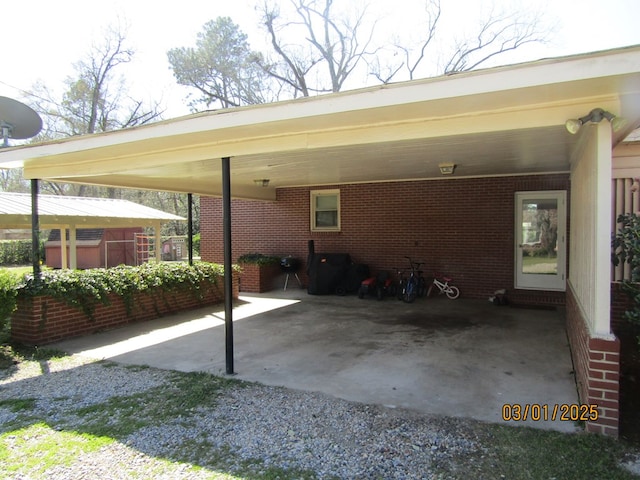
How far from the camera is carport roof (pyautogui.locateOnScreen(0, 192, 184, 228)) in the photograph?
9984 mm

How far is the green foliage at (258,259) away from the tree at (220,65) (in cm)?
1040

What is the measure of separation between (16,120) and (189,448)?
208 inches

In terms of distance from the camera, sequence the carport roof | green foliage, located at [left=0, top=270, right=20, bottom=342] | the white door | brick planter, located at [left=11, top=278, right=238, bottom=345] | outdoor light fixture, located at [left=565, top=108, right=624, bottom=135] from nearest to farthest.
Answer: outdoor light fixture, located at [left=565, top=108, right=624, bottom=135] < green foliage, located at [left=0, top=270, right=20, bottom=342] < brick planter, located at [left=11, top=278, right=238, bottom=345] < the white door < the carport roof

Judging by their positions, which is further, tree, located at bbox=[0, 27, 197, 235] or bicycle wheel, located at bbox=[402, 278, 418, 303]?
tree, located at bbox=[0, 27, 197, 235]

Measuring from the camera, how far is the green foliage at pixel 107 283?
618 cm

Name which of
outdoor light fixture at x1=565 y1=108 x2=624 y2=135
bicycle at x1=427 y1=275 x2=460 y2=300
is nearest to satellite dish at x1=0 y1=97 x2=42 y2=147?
outdoor light fixture at x1=565 y1=108 x2=624 y2=135

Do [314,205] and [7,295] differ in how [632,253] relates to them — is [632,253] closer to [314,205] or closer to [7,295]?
[7,295]

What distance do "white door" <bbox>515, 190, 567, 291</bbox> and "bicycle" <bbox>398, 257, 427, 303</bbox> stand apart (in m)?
1.91

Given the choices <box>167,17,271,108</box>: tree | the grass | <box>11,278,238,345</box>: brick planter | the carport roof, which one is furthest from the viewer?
<box>167,17,271,108</box>: tree

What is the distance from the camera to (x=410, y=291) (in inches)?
355

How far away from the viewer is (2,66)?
19516 mm

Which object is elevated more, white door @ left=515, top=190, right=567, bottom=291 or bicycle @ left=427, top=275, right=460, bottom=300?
white door @ left=515, top=190, right=567, bottom=291

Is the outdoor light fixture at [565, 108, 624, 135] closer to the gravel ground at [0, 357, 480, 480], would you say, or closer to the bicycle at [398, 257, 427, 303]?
the gravel ground at [0, 357, 480, 480]
